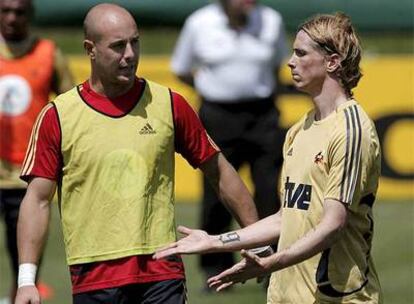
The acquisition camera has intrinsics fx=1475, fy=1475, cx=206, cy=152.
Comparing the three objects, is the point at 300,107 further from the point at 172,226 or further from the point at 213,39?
the point at 172,226

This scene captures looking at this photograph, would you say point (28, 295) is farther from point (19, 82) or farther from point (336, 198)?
point (19, 82)

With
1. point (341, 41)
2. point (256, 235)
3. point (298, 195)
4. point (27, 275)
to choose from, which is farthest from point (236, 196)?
point (341, 41)

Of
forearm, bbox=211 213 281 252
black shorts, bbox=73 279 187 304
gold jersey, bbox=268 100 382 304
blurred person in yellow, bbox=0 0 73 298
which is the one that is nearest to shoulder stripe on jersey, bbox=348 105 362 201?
gold jersey, bbox=268 100 382 304

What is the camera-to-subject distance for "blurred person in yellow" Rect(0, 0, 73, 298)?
32.9 ft

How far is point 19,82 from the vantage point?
1019cm

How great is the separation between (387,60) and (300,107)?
1189mm

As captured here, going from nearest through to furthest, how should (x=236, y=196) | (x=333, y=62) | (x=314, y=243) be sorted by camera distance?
(x=314, y=243), (x=333, y=62), (x=236, y=196)

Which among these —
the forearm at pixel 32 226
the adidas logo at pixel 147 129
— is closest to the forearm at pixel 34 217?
the forearm at pixel 32 226

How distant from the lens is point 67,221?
6809 mm

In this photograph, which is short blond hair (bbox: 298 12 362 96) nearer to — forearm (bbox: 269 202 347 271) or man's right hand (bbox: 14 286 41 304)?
Result: forearm (bbox: 269 202 347 271)

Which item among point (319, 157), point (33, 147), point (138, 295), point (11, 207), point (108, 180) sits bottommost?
point (11, 207)

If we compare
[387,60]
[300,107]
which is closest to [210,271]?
[300,107]

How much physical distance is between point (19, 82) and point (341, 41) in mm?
4391

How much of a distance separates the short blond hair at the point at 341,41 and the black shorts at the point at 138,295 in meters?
1.27
